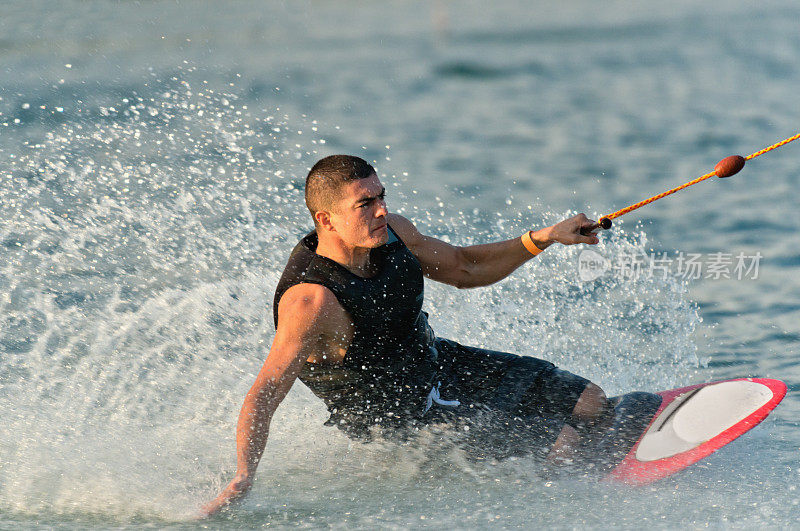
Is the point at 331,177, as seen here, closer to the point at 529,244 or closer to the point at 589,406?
the point at 529,244

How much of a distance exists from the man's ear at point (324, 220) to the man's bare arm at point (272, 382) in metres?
0.24

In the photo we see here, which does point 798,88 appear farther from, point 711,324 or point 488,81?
point 711,324

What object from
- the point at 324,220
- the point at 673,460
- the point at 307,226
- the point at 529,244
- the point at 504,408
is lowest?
the point at 673,460

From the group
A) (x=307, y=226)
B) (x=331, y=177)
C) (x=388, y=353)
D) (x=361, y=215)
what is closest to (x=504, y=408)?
(x=388, y=353)

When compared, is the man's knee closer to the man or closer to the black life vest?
the man

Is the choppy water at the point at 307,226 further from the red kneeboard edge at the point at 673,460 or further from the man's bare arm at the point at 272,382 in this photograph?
the man's bare arm at the point at 272,382

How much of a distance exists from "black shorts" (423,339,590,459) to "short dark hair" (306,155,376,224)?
0.71 m

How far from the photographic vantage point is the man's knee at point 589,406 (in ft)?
10.3

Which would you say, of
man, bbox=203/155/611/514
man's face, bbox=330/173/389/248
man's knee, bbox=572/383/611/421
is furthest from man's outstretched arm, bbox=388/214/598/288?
man's knee, bbox=572/383/611/421

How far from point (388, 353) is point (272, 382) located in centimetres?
45

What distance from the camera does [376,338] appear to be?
112 inches

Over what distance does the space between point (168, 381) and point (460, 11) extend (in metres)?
11.5

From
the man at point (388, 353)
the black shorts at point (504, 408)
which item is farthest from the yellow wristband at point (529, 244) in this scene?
the black shorts at point (504, 408)

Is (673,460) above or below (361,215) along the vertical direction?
below
